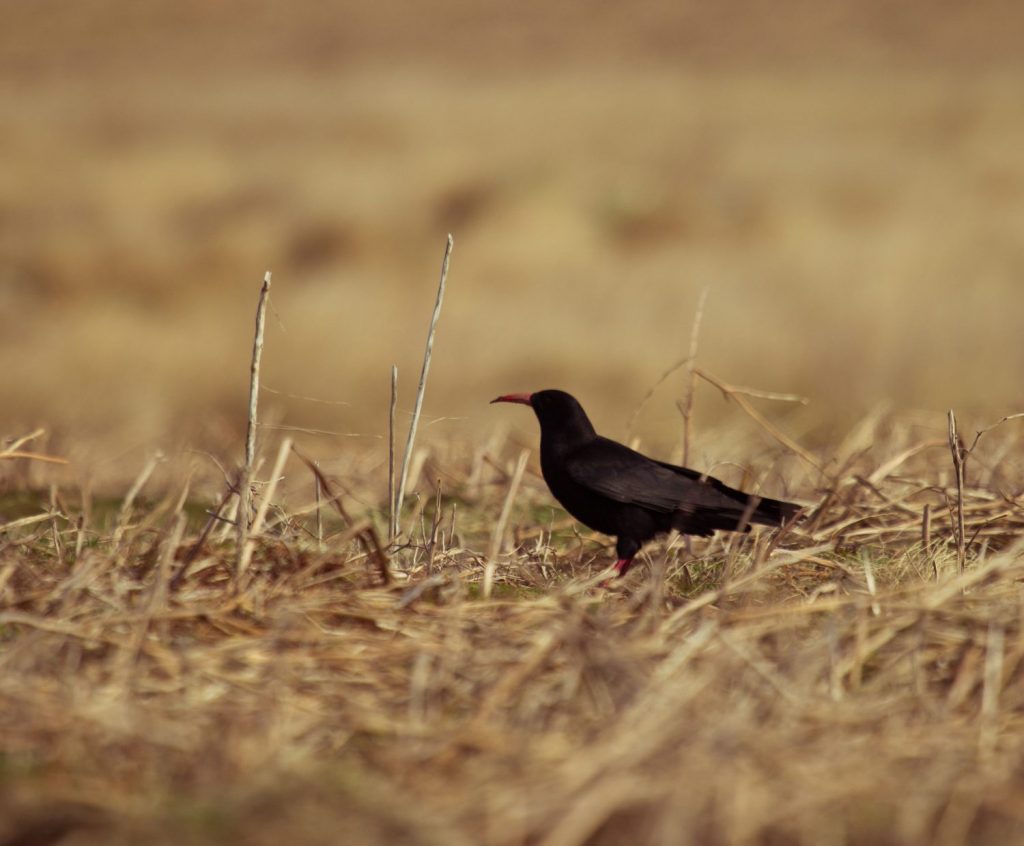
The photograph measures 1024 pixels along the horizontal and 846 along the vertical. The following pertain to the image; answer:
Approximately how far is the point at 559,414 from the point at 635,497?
1.60 ft

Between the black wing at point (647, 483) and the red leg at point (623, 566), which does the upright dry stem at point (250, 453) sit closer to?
the red leg at point (623, 566)

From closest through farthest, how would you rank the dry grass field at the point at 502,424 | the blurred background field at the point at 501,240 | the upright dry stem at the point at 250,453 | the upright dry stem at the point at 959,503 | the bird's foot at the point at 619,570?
the dry grass field at the point at 502,424 → the upright dry stem at the point at 250,453 → the upright dry stem at the point at 959,503 → the bird's foot at the point at 619,570 → the blurred background field at the point at 501,240

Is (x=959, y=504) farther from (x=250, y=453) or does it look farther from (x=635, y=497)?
(x=250, y=453)

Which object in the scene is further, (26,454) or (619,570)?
(619,570)

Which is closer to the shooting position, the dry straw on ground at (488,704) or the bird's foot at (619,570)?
the dry straw on ground at (488,704)

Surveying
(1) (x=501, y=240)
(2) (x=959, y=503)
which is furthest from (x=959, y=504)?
(1) (x=501, y=240)

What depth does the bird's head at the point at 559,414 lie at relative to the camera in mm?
4211

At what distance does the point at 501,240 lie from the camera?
617 inches

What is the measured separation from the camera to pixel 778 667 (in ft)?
7.74

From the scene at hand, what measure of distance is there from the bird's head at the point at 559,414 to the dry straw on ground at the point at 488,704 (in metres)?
0.99

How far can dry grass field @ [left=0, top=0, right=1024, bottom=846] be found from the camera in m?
1.95

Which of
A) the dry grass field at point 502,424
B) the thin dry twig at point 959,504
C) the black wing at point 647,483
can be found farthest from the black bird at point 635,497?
the thin dry twig at point 959,504

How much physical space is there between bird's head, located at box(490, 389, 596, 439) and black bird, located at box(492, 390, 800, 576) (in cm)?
5

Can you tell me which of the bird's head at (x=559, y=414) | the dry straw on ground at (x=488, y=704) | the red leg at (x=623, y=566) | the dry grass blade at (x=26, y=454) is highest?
the bird's head at (x=559, y=414)
